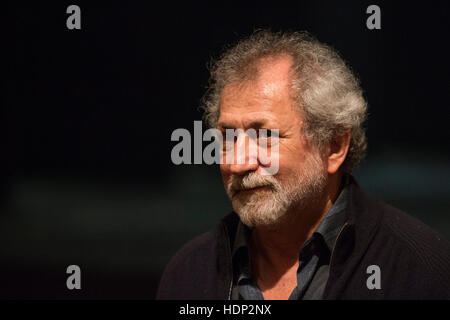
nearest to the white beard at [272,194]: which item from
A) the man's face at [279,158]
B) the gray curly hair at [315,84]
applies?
the man's face at [279,158]

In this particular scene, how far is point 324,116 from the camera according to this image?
5.18 feet

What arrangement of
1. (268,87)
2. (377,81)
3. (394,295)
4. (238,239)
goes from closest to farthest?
1. (394,295)
2. (268,87)
3. (238,239)
4. (377,81)

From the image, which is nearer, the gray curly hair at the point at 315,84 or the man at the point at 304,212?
the man at the point at 304,212

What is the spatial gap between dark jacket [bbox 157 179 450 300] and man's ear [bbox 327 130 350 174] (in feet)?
0.27

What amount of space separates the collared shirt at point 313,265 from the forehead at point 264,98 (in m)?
0.34

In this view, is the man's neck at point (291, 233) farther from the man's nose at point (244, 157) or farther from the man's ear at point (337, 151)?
the man's nose at point (244, 157)

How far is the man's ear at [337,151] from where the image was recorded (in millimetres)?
1625

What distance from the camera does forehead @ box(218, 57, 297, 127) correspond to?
1.51 metres

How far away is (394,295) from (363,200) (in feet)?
1.02

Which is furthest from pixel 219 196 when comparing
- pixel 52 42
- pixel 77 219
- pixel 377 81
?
pixel 52 42

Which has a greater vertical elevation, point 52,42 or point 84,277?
point 52,42

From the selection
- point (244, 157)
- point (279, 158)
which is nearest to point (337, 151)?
point (279, 158)

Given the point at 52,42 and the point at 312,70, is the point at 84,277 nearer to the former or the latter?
the point at 52,42

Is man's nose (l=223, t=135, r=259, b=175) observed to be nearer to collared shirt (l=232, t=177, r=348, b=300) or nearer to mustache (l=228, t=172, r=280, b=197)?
mustache (l=228, t=172, r=280, b=197)
